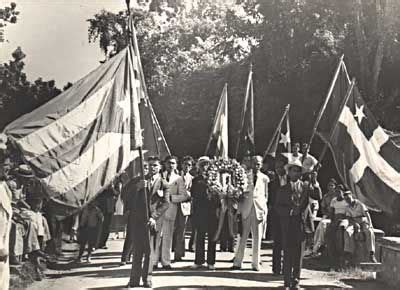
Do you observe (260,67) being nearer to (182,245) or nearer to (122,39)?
(122,39)

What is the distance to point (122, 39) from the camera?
1709 centimetres

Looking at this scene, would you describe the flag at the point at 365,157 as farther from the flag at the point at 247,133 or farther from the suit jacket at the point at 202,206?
the flag at the point at 247,133

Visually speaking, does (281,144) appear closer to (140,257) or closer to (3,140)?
(140,257)

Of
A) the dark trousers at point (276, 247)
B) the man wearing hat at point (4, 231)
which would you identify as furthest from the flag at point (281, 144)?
the man wearing hat at point (4, 231)

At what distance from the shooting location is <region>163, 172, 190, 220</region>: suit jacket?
1077cm

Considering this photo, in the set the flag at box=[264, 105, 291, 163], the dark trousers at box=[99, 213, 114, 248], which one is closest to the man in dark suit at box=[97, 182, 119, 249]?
the dark trousers at box=[99, 213, 114, 248]

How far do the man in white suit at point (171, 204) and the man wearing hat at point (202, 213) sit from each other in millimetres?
232

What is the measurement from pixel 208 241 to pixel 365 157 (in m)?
3.23

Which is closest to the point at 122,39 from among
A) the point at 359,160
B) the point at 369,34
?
the point at 369,34

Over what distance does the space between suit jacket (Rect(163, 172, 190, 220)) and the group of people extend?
16 mm

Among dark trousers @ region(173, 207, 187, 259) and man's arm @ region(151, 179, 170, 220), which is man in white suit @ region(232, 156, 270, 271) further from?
man's arm @ region(151, 179, 170, 220)

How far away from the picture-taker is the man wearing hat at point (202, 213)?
11.1 metres

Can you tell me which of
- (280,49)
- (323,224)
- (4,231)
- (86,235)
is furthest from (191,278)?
(280,49)

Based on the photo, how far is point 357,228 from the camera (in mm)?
11422
